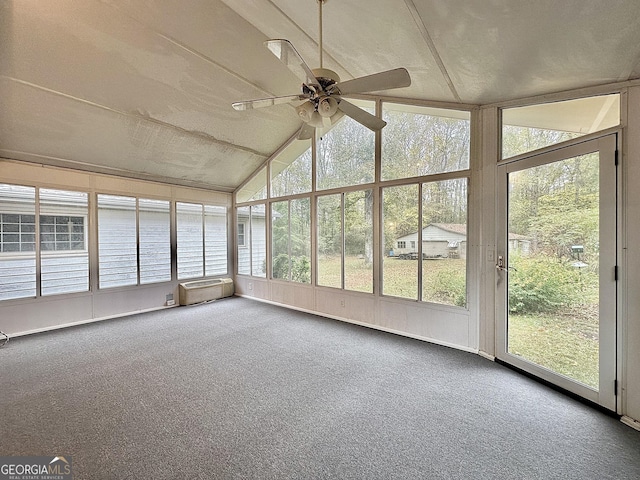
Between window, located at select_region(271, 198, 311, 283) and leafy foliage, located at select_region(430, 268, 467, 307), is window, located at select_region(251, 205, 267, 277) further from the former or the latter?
leafy foliage, located at select_region(430, 268, 467, 307)

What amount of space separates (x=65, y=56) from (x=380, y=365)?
4834 mm

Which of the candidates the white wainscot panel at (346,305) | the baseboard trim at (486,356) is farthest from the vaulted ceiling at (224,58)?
the white wainscot panel at (346,305)

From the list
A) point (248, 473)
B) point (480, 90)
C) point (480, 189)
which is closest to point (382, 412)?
point (248, 473)

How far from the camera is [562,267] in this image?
2.53 metres

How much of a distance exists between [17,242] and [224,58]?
4.08 m

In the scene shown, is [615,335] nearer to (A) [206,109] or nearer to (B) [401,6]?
(B) [401,6]

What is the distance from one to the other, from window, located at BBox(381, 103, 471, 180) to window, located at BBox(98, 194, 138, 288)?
4762 millimetres

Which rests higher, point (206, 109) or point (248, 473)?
point (206, 109)

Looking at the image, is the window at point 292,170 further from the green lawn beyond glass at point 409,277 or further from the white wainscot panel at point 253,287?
the white wainscot panel at point 253,287

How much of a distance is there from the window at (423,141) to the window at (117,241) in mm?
4762

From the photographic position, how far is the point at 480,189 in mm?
3322

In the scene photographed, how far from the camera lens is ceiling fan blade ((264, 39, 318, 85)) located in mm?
1656

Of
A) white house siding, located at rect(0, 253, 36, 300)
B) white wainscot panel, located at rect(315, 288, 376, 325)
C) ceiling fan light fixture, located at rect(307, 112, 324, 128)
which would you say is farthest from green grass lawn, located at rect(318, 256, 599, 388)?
white house siding, located at rect(0, 253, 36, 300)

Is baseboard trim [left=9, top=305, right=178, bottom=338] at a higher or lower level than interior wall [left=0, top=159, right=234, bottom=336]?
lower
